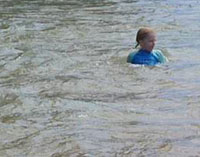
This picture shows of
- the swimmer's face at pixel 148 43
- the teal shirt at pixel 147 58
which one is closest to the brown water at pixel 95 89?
the teal shirt at pixel 147 58

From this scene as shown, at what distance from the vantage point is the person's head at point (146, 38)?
9023 millimetres

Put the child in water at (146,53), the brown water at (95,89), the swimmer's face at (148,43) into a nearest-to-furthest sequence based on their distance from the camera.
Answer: the brown water at (95,89) < the child in water at (146,53) < the swimmer's face at (148,43)

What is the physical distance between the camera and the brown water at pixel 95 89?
5.44 m

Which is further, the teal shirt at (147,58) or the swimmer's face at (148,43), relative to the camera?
the swimmer's face at (148,43)

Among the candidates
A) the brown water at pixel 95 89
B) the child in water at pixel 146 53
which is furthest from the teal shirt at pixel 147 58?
the brown water at pixel 95 89

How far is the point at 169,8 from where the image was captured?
49.9 ft

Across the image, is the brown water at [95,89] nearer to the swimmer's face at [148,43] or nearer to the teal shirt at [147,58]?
the teal shirt at [147,58]

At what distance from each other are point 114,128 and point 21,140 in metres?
0.95

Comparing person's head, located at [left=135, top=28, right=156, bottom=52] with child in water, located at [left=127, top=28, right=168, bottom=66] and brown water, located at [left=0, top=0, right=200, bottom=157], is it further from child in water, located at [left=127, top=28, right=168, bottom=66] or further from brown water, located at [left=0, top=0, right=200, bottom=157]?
brown water, located at [left=0, top=0, right=200, bottom=157]

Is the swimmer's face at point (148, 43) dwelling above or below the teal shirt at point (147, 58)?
above

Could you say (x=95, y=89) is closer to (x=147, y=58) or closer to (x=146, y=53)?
(x=147, y=58)

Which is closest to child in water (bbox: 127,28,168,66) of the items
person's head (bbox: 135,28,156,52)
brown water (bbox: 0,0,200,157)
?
person's head (bbox: 135,28,156,52)

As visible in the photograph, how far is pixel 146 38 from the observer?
9102 millimetres

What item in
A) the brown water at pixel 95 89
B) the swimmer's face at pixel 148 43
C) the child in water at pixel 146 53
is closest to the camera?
the brown water at pixel 95 89
